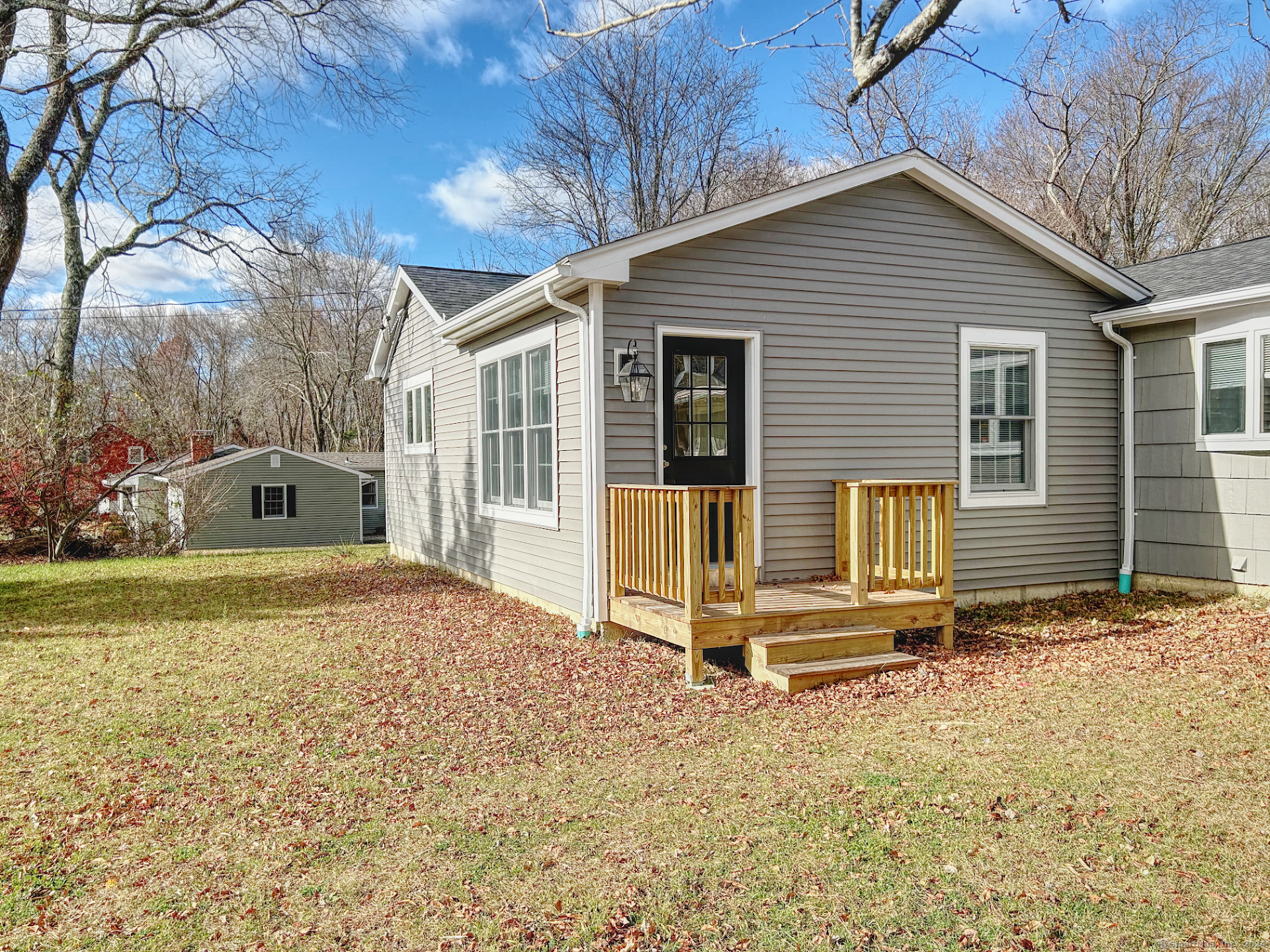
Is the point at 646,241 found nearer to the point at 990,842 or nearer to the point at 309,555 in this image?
the point at 990,842

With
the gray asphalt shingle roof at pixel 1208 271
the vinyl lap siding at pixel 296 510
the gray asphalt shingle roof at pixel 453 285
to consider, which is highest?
the gray asphalt shingle roof at pixel 453 285

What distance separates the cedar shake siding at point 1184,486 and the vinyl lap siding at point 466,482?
5900mm

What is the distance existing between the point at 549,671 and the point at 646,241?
11.2 feet

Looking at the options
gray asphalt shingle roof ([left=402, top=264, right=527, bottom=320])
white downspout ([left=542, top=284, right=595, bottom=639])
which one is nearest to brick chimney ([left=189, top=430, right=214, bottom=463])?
gray asphalt shingle roof ([left=402, top=264, right=527, bottom=320])

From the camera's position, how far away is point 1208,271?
28.0 feet

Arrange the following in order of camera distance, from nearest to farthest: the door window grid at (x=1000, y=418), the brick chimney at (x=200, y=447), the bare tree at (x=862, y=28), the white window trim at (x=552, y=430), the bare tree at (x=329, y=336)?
the bare tree at (x=862, y=28) < the white window trim at (x=552, y=430) < the door window grid at (x=1000, y=418) < the brick chimney at (x=200, y=447) < the bare tree at (x=329, y=336)

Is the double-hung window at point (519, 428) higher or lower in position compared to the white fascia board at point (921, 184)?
lower

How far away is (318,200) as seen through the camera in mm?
15367


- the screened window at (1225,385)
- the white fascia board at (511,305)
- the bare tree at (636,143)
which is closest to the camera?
the white fascia board at (511,305)

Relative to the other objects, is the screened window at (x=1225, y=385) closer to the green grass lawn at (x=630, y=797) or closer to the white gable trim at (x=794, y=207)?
the white gable trim at (x=794, y=207)

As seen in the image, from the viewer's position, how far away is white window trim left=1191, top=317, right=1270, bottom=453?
7547mm

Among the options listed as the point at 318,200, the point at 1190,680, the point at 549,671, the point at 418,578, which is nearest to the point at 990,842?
the point at 1190,680

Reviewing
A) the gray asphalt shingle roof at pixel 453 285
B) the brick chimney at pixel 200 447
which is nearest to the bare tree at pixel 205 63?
the gray asphalt shingle roof at pixel 453 285

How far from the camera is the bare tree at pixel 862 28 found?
3.68 m
